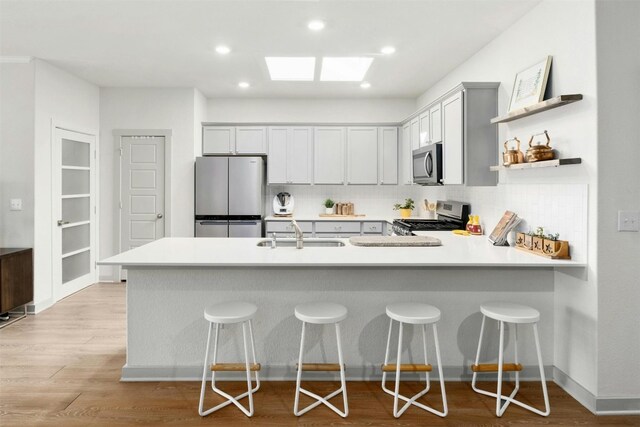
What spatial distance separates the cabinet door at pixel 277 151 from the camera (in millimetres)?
5980

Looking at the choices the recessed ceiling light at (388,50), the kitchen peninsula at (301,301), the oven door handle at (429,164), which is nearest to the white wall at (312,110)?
the oven door handle at (429,164)

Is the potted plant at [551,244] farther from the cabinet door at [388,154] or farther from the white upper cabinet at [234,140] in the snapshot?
the white upper cabinet at [234,140]

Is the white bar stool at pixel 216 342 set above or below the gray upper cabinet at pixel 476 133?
below

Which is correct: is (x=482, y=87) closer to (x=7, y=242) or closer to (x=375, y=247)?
(x=375, y=247)

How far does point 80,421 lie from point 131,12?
112 inches

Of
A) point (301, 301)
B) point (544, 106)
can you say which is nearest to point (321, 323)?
point (301, 301)

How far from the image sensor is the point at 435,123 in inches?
171

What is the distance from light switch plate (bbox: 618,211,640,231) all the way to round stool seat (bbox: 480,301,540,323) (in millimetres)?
682

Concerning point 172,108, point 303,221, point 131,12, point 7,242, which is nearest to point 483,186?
Answer: point 303,221

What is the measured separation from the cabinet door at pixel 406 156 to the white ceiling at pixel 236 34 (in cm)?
75

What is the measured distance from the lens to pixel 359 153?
19.8 ft

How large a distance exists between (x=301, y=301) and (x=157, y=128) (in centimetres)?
380

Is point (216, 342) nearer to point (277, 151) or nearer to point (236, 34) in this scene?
point (236, 34)

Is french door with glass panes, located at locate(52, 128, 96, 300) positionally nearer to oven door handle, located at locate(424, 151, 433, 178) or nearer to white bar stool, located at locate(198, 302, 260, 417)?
white bar stool, located at locate(198, 302, 260, 417)
